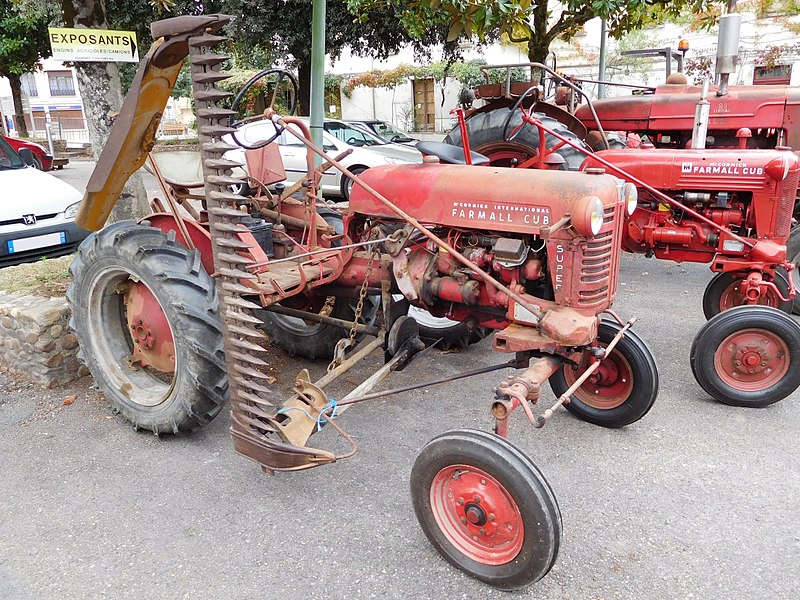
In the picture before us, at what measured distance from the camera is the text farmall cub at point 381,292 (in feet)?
7.78

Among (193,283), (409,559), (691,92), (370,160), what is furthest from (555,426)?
(370,160)

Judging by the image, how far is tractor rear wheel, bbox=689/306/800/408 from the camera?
11.9 feet

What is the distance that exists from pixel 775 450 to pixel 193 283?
10.1 feet

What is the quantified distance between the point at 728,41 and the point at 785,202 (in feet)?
3.90

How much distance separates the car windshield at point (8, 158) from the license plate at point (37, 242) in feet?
4.48

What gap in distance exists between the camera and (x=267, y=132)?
9.79 metres

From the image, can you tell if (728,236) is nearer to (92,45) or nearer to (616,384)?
(616,384)

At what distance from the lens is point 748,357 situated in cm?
371

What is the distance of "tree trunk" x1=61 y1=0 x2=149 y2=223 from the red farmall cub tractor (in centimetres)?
304

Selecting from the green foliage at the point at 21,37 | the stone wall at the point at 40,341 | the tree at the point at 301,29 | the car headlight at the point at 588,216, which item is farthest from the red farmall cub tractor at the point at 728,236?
the green foliage at the point at 21,37

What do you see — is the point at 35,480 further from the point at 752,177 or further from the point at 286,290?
the point at 752,177

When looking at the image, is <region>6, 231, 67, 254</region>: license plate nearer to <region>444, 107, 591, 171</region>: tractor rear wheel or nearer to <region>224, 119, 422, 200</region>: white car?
<region>224, 119, 422, 200</region>: white car

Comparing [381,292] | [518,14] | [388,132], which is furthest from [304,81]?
[381,292]

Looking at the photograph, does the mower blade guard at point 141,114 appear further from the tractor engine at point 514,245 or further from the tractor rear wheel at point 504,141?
the tractor rear wheel at point 504,141
